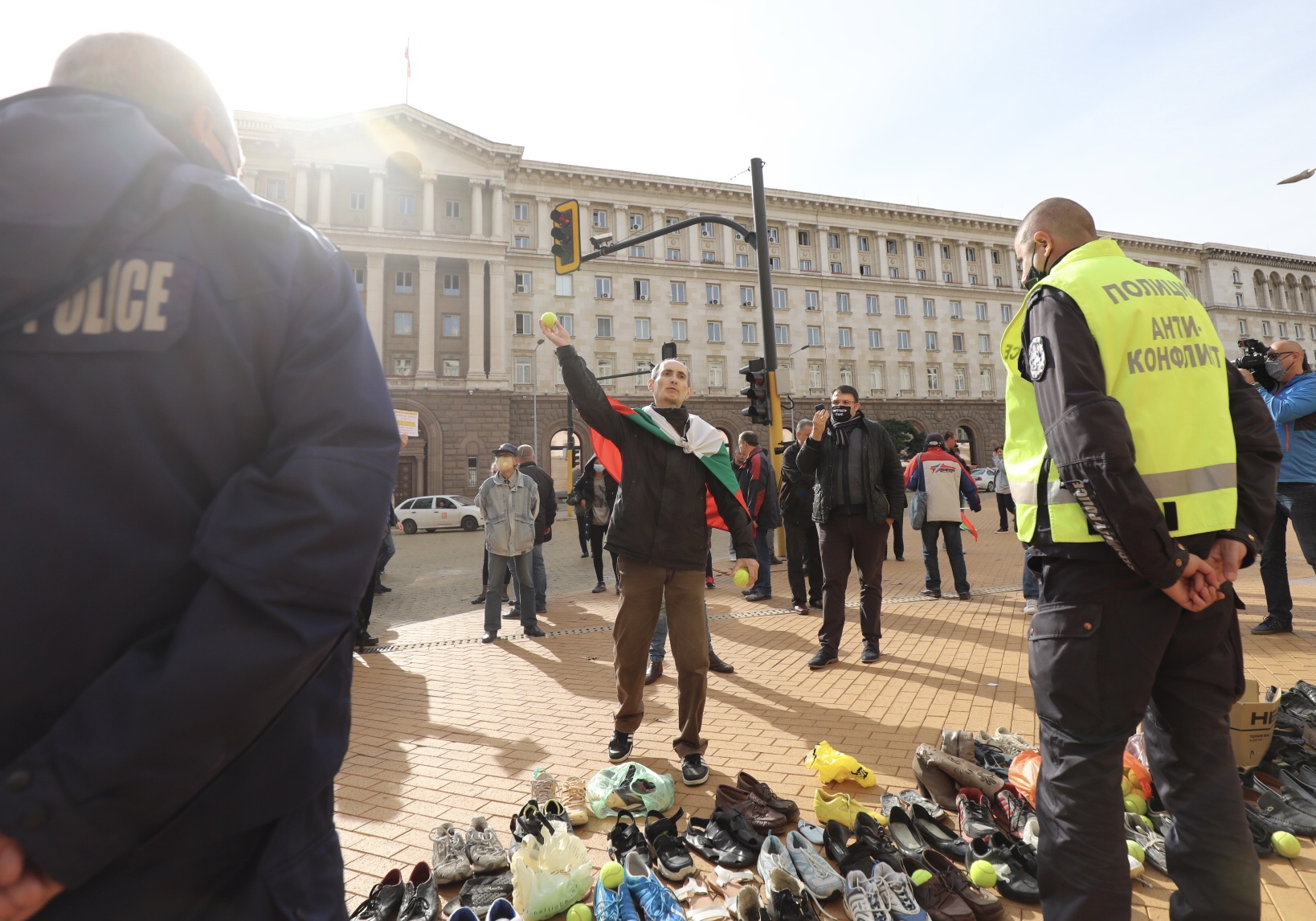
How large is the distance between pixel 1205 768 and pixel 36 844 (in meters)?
2.59

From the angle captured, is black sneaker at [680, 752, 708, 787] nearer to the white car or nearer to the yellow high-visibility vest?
the yellow high-visibility vest

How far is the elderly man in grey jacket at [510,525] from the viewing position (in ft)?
26.1

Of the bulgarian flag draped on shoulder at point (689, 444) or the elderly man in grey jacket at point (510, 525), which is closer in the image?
the bulgarian flag draped on shoulder at point (689, 444)

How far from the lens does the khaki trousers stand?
388cm

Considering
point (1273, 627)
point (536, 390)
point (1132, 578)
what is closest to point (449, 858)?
point (1132, 578)

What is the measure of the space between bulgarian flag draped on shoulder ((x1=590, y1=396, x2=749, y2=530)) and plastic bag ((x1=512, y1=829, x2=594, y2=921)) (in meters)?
1.88

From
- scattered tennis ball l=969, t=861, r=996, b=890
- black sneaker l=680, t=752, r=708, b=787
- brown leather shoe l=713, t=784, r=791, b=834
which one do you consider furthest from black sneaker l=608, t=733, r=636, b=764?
scattered tennis ball l=969, t=861, r=996, b=890

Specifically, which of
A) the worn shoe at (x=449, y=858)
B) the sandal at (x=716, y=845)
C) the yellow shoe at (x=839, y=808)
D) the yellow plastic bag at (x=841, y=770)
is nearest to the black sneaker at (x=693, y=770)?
the sandal at (x=716, y=845)

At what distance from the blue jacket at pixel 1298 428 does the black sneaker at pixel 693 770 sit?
5.35 m

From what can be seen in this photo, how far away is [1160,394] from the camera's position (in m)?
2.05

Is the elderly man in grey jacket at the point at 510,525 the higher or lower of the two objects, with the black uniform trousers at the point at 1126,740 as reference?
higher

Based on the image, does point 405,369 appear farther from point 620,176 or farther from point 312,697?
point 312,697

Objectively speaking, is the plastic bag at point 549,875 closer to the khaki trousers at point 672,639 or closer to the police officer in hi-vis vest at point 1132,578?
the khaki trousers at point 672,639

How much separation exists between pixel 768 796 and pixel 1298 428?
18.2 ft
